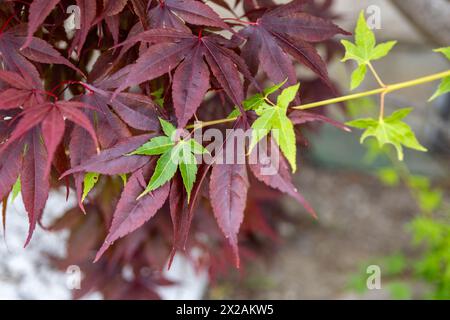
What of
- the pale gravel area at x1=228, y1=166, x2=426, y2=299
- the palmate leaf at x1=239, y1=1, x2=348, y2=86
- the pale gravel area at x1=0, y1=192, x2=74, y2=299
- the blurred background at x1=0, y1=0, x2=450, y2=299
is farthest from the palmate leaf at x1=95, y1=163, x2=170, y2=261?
the pale gravel area at x1=228, y1=166, x2=426, y2=299

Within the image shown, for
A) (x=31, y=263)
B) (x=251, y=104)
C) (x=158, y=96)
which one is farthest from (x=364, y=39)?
(x=31, y=263)

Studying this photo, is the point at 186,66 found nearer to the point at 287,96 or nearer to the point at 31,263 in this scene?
the point at 287,96

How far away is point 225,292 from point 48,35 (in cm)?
152

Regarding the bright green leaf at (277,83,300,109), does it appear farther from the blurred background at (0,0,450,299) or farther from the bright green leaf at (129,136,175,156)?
the blurred background at (0,0,450,299)

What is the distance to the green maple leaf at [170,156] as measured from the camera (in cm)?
78

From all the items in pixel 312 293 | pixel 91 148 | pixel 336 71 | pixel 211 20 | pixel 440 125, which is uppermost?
pixel 336 71

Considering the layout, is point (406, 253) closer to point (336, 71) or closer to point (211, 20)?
point (336, 71)

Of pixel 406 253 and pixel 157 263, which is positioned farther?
pixel 406 253

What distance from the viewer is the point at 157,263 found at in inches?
61.5

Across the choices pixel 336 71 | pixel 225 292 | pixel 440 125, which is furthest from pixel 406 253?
pixel 336 71

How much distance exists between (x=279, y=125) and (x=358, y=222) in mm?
2067

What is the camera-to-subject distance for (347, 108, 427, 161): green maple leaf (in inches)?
34.9

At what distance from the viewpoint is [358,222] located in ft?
8.96

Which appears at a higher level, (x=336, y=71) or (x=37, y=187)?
(x=336, y=71)
